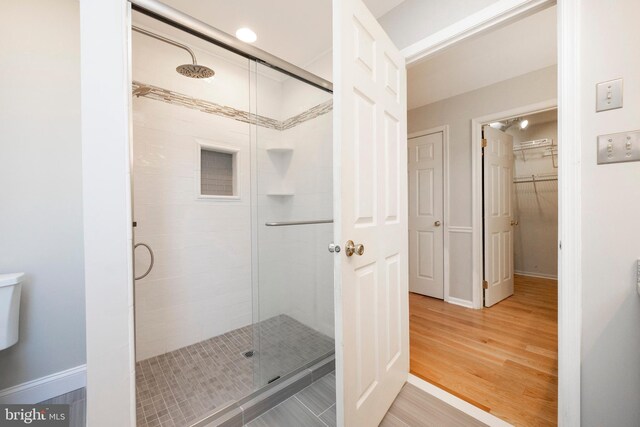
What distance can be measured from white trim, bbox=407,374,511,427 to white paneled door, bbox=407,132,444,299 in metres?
1.72

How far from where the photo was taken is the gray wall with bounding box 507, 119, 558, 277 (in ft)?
13.0

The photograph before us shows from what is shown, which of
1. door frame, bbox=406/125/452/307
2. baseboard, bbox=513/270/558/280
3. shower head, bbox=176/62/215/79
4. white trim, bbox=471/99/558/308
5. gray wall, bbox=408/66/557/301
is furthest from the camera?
baseboard, bbox=513/270/558/280

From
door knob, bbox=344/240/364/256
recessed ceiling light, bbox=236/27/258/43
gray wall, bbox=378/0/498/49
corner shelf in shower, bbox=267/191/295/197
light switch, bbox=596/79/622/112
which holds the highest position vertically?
recessed ceiling light, bbox=236/27/258/43

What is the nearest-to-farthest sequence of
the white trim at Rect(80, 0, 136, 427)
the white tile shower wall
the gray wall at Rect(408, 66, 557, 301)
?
1. the white trim at Rect(80, 0, 136, 427)
2. the white tile shower wall
3. the gray wall at Rect(408, 66, 557, 301)

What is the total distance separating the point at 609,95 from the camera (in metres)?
0.97

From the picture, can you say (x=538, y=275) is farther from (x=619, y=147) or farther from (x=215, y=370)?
(x=215, y=370)

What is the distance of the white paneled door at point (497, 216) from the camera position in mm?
2814

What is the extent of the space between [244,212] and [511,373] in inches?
94.5

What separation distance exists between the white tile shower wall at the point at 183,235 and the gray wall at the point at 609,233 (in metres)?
2.21

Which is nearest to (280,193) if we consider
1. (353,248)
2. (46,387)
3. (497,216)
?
(353,248)

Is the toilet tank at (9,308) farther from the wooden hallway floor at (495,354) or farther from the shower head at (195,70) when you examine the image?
the wooden hallway floor at (495,354)

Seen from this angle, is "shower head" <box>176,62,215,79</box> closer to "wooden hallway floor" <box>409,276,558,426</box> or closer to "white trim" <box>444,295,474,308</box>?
"wooden hallway floor" <box>409,276,558,426</box>

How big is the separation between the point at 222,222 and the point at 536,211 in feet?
16.1

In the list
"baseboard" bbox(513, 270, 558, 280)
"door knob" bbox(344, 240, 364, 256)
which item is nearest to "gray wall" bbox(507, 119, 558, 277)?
"baseboard" bbox(513, 270, 558, 280)
